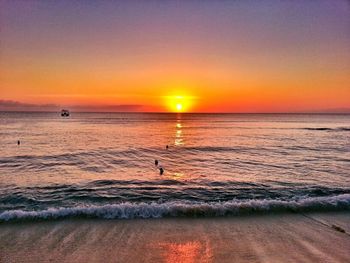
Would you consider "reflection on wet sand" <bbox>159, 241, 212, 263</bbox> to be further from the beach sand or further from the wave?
the wave

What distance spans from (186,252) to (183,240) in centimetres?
71

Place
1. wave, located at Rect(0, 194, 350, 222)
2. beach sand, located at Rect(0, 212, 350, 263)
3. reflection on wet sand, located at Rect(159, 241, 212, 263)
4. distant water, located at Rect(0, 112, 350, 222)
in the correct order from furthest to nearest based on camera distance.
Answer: distant water, located at Rect(0, 112, 350, 222) → wave, located at Rect(0, 194, 350, 222) → beach sand, located at Rect(0, 212, 350, 263) → reflection on wet sand, located at Rect(159, 241, 212, 263)

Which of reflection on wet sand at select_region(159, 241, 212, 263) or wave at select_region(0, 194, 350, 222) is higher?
reflection on wet sand at select_region(159, 241, 212, 263)

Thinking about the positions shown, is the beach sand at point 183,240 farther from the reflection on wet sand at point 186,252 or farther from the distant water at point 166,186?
the distant water at point 166,186

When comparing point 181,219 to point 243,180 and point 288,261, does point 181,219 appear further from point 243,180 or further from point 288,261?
point 243,180

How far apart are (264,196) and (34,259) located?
9.74m

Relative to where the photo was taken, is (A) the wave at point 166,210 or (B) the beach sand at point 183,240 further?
(A) the wave at point 166,210

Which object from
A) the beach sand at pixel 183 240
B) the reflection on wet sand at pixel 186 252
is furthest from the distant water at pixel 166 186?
the reflection on wet sand at pixel 186 252

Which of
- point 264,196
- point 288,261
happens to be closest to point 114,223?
point 288,261

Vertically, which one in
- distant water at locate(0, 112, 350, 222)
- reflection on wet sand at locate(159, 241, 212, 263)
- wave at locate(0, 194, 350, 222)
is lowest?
distant water at locate(0, 112, 350, 222)

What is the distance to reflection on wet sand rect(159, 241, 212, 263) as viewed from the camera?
252 inches

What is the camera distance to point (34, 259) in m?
6.41

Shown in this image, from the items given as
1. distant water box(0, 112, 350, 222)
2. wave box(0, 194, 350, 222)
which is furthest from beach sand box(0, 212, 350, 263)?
distant water box(0, 112, 350, 222)

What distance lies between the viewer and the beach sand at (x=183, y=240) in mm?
6516
